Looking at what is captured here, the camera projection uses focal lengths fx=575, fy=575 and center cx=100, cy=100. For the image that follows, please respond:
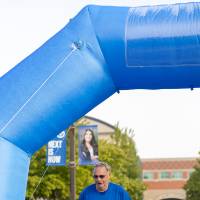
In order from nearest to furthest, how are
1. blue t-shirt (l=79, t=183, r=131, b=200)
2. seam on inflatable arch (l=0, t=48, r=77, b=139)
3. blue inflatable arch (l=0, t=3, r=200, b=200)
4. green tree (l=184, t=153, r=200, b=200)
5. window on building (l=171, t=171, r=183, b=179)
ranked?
blue t-shirt (l=79, t=183, r=131, b=200) → seam on inflatable arch (l=0, t=48, r=77, b=139) → blue inflatable arch (l=0, t=3, r=200, b=200) → green tree (l=184, t=153, r=200, b=200) → window on building (l=171, t=171, r=183, b=179)

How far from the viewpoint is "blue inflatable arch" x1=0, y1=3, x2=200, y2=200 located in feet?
22.6

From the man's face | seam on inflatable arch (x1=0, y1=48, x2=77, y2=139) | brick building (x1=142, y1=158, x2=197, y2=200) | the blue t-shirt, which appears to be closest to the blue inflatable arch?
seam on inflatable arch (x1=0, y1=48, x2=77, y2=139)

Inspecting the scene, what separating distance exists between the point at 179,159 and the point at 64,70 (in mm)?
58250

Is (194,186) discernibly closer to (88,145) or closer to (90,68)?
(88,145)

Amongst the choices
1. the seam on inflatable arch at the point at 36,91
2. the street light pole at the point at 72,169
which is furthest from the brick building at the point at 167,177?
the seam on inflatable arch at the point at 36,91

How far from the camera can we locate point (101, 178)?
599 cm

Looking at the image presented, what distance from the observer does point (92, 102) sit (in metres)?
7.29

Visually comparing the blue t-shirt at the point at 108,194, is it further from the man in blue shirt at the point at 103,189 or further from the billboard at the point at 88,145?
the billboard at the point at 88,145

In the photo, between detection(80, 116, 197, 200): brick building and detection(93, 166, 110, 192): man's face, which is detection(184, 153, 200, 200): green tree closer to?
detection(80, 116, 197, 200): brick building

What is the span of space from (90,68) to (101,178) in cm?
173

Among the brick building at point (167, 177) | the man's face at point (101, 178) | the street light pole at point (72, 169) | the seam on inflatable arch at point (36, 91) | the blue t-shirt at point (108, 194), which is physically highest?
the brick building at point (167, 177)

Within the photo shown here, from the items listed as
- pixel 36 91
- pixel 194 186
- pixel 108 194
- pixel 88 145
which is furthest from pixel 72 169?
pixel 194 186

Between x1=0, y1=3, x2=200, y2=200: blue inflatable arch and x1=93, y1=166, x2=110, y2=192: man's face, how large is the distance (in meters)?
1.16

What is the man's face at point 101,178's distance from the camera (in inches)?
234
